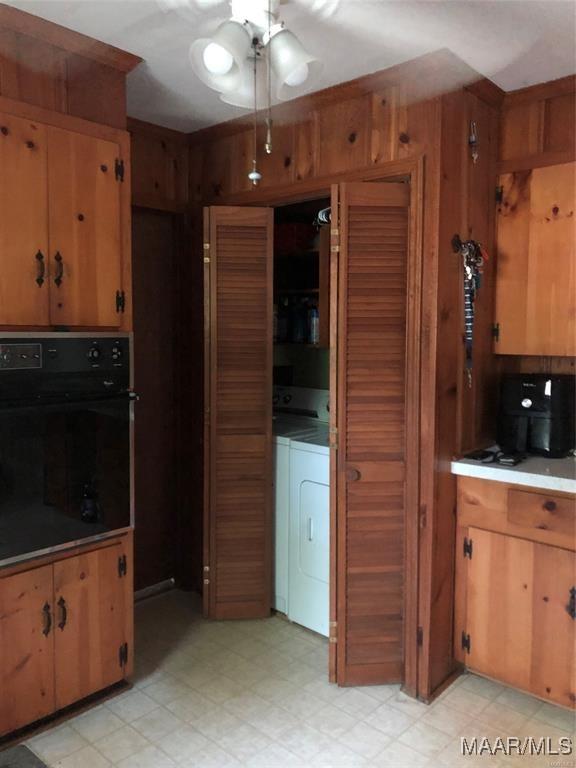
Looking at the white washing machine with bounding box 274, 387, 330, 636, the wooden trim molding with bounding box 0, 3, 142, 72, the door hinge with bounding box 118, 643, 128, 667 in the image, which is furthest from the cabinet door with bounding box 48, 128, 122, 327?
the door hinge with bounding box 118, 643, 128, 667

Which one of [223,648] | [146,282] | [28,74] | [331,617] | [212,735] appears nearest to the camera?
[28,74]

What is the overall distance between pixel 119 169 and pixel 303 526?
5.75 ft

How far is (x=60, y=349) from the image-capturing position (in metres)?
2.08

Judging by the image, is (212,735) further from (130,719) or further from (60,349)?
(60,349)

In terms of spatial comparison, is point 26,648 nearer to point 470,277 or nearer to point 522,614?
point 522,614

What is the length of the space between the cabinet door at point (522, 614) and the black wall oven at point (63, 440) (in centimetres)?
142

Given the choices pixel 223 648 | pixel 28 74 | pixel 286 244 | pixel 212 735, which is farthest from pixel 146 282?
pixel 212 735

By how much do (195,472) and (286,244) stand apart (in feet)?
4.37

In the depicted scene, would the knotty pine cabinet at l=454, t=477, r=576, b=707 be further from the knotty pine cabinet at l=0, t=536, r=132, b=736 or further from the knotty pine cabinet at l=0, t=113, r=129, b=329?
the knotty pine cabinet at l=0, t=113, r=129, b=329

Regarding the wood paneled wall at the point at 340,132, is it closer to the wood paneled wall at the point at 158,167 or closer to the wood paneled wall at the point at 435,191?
the wood paneled wall at the point at 435,191

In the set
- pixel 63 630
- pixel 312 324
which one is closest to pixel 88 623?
pixel 63 630

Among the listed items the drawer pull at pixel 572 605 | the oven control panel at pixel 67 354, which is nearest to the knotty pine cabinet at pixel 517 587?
the drawer pull at pixel 572 605

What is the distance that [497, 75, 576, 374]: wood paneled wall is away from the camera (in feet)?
7.97

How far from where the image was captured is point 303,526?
9.52ft
